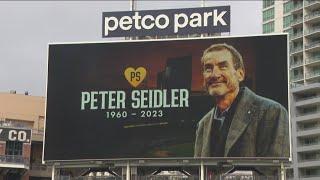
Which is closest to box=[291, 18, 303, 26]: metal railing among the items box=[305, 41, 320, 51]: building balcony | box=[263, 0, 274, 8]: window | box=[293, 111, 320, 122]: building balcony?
box=[305, 41, 320, 51]: building balcony

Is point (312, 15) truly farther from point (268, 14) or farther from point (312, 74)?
point (268, 14)

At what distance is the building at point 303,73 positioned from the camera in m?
116

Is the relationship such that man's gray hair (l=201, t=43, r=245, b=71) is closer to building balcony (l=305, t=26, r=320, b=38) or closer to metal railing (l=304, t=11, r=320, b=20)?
building balcony (l=305, t=26, r=320, b=38)

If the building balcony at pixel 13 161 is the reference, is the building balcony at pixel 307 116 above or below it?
above

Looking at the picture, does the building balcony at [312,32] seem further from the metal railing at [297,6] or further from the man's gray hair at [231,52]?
the man's gray hair at [231,52]

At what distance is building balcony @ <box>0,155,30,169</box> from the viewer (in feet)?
231

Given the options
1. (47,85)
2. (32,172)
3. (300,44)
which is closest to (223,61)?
(47,85)

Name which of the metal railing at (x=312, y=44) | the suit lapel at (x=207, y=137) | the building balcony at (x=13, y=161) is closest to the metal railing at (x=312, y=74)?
the metal railing at (x=312, y=44)

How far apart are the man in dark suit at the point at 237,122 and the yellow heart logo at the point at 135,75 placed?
215 inches

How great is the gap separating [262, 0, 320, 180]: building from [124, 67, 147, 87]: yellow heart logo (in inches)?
2351

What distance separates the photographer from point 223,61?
59.0m

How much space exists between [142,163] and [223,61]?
35.7 feet

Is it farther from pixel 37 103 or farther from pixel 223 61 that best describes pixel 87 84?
pixel 37 103

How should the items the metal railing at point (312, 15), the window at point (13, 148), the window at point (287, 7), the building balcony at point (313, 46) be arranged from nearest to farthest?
the window at point (13, 148)
the building balcony at point (313, 46)
the metal railing at point (312, 15)
the window at point (287, 7)
